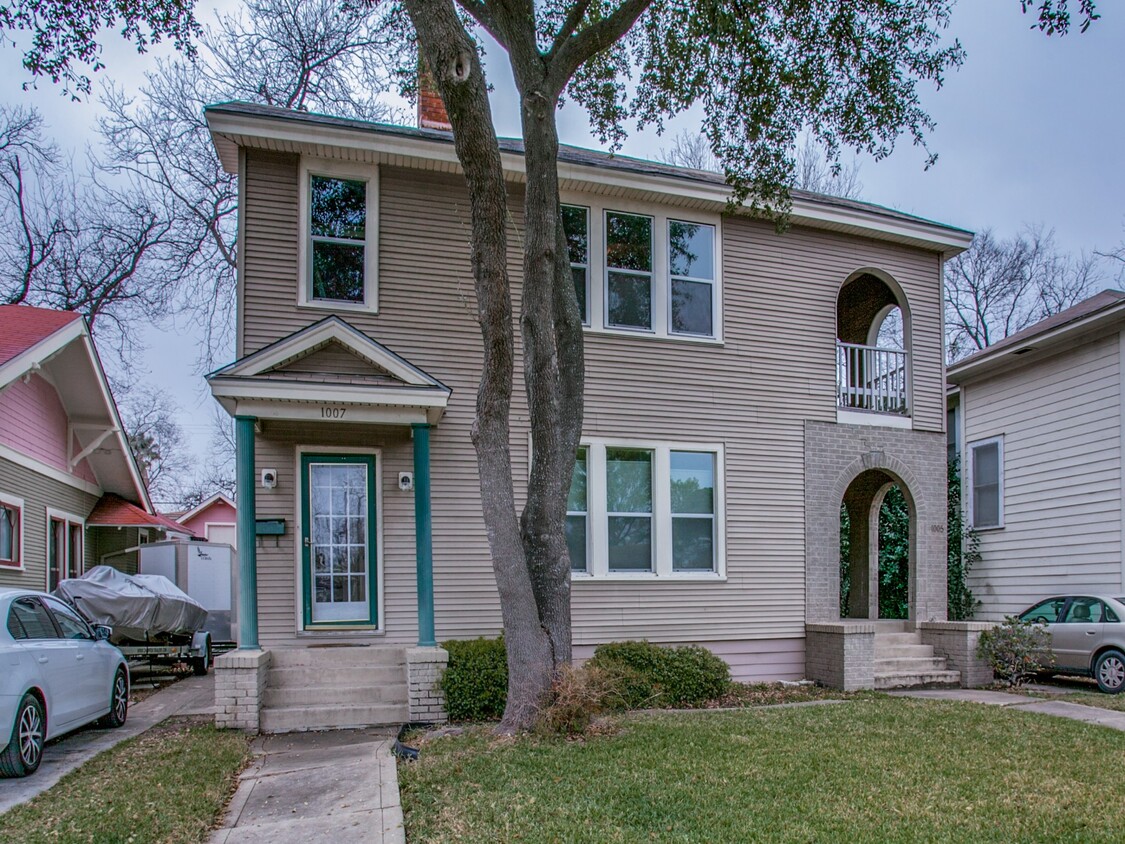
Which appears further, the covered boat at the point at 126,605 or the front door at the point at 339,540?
the covered boat at the point at 126,605

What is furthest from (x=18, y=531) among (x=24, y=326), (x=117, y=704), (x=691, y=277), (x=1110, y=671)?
A: (x=1110, y=671)

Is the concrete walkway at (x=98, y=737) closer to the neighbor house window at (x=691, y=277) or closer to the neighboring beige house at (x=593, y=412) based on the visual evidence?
the neighboring beige house at (x=593, y=412)

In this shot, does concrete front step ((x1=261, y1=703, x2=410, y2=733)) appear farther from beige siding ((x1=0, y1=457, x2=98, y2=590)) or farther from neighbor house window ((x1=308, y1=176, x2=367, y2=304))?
beige siding ((x1=0, y1=457, x2=98, y2=590))

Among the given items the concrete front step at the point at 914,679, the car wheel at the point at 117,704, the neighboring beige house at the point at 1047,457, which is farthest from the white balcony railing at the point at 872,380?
the car wheel at the point at 117,704

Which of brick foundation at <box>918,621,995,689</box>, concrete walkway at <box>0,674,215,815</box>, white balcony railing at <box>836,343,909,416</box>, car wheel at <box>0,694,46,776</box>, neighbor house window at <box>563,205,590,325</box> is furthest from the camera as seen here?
white balcony railing at <box>836,343,909,416</box>

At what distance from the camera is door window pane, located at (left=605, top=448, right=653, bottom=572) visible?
10477mm

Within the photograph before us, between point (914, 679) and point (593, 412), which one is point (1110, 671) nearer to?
point (914, 679)

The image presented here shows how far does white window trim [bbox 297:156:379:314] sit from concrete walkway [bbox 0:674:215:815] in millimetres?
4852

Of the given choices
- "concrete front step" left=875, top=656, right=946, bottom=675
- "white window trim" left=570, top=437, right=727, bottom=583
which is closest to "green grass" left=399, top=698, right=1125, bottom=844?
"white window trim" left=570, top=437, right=727, bottom=583

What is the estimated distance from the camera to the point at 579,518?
407 inches

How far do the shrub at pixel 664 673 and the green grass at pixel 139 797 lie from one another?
156 inches

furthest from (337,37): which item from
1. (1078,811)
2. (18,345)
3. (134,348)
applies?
(1078,811)

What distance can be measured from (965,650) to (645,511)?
494cm

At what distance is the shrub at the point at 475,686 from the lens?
8.18 meters
